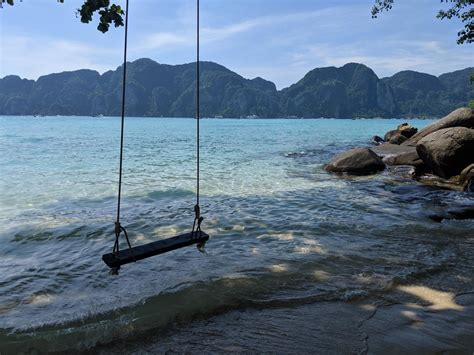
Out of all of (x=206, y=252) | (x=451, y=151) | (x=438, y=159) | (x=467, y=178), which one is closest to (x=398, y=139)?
(x=438, y=159)

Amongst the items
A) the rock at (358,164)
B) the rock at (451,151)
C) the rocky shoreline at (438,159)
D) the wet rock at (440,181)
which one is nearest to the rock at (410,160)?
the rocky shoreline at (438,159)

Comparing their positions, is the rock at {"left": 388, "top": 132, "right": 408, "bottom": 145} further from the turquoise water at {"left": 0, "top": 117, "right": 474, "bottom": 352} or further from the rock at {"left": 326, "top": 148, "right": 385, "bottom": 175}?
the turquoise water at {"left": 0, "top": 117, "right": 474, "bottom": 352}

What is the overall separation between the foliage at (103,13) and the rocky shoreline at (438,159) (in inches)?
517

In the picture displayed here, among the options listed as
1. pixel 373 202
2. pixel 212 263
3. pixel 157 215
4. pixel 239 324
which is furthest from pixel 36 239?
pixel 373 202

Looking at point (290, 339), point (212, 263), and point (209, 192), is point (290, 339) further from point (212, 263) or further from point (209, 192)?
point (209, 192)

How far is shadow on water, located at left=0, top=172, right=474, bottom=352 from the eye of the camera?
5027 millimetres

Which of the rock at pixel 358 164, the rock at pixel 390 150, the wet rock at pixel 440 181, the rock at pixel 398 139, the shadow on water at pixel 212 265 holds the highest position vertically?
the rock at pixel 398 139

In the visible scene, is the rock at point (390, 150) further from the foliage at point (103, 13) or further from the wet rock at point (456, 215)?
the foliage at point (103, 13)

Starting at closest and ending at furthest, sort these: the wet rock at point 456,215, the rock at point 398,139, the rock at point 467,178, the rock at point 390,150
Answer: the wet rock at point 456,215 < the rock at point 467,178 < the rock at point 390,150 < the rock at point 398,139

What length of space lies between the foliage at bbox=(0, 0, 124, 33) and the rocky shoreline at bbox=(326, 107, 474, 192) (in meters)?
13.1

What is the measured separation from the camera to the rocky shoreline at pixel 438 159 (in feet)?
50.3

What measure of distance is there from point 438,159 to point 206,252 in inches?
509

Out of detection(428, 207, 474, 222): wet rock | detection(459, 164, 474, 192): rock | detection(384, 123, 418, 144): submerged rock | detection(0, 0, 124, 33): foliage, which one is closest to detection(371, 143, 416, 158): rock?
detection(459, 164, 474, 192): rock

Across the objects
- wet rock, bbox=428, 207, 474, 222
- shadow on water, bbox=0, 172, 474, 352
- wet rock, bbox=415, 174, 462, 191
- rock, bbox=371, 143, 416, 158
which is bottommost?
shadow on water, bbox=0, 172, 474, 352
